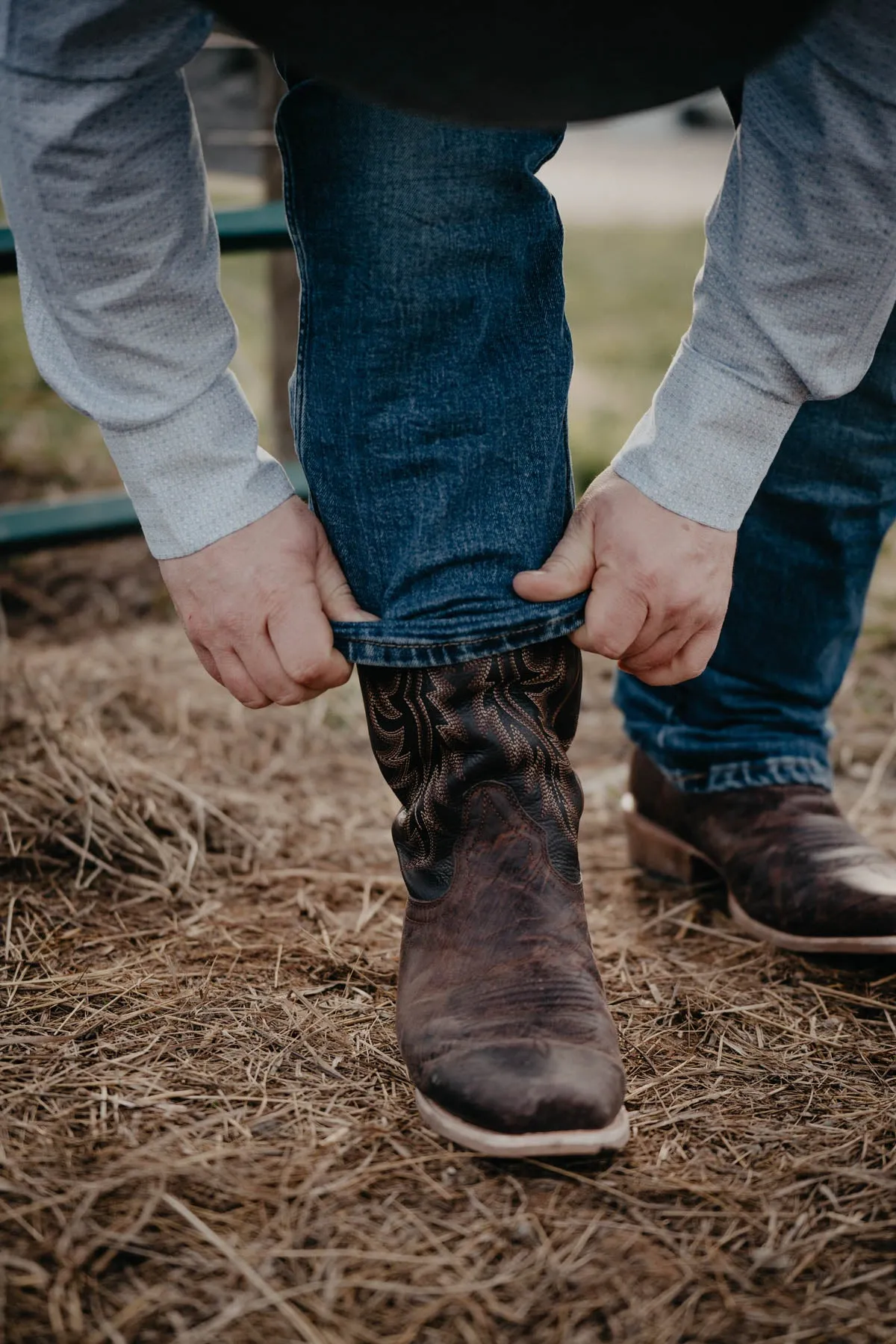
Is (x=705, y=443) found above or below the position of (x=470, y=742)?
above

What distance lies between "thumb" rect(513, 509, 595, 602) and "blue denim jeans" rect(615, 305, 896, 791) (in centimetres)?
42

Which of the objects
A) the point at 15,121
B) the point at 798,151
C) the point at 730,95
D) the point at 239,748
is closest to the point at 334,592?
the point at 15,121

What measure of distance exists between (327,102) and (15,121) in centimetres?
27

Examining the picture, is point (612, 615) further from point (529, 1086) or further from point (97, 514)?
point (97, 514)

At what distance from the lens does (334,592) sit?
1.15 m

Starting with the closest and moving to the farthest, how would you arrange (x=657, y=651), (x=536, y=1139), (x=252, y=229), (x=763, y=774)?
1. (x=536, y=1139)
2. (x=657, y=651)
3. (x=763, y=774)
4. (x=252, y=229)

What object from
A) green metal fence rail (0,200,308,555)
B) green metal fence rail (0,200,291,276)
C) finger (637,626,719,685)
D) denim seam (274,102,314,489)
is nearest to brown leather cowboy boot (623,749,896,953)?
finger (637,626,719,685)

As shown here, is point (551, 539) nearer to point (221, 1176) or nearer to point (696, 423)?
point (696, 423)

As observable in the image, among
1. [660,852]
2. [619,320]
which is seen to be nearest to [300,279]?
[660,852]

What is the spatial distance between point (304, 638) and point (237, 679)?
0.29 feet

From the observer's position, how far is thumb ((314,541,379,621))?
114cm

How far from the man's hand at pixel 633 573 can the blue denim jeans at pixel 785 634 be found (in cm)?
37

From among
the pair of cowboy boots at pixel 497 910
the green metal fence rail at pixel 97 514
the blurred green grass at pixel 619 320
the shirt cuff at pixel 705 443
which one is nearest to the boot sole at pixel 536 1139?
the pair of cowboy boots at pixel 497 910

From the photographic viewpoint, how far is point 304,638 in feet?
3.64
